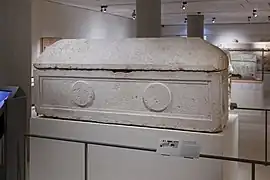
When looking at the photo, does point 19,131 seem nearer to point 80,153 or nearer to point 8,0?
point 80,153

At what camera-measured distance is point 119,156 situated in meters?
4.01

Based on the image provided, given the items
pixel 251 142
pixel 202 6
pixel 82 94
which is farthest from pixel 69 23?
pixel 82 94

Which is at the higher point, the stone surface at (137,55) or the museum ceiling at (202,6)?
the museum ceiling at (202,6)

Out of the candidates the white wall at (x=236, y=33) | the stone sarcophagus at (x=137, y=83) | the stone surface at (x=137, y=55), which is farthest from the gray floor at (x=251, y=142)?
the white wall at (x=236, y=33)

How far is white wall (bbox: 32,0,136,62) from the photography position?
30.9ft

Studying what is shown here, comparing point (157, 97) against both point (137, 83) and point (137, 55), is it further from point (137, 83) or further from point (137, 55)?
point (137, 55)

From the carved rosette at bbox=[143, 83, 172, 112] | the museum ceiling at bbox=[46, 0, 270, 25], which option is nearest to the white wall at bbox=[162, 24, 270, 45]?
the museum ceiling at bbox=[46, 0, 270, 25]

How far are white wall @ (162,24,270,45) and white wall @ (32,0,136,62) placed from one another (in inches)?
142

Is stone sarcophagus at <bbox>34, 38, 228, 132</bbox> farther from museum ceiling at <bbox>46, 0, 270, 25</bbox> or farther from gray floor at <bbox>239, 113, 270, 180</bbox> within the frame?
museum ceiling at <bbox>46, 0, 270, 25</bbox>

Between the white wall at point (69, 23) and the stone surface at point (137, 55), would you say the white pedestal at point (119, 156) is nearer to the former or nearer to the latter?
the stone surface at point (137, 55)

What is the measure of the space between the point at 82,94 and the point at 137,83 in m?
0.61

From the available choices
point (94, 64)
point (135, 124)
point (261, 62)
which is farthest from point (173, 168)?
point (261, 62)

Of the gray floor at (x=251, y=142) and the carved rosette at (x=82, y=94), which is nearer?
the carved rosette at (x=82, y=94)

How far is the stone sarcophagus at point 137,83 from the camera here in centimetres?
368
